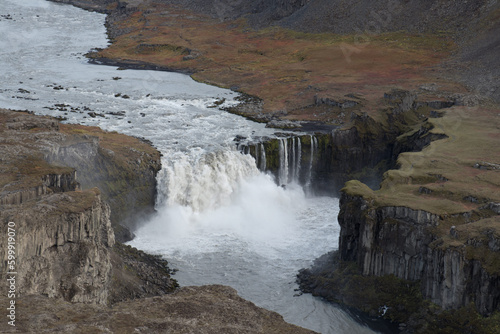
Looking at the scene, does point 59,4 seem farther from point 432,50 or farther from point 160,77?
point 432,50

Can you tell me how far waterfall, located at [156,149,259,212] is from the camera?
65250 mm

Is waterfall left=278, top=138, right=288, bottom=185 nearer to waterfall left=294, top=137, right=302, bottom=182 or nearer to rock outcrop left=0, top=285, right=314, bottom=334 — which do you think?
waterfall left=294, top=137, right=302, bottom=182

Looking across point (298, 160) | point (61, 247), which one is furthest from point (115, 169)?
point (61, 247)

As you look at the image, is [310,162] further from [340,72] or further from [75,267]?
[75,267]

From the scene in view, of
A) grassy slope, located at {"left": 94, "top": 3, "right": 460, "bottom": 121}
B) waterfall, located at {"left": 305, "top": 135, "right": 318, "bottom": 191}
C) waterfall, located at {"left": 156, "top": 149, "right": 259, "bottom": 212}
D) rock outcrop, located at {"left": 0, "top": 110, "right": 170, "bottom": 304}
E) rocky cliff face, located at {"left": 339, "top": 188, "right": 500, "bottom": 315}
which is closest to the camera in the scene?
rock outcrop, located at {"left": 0, "top": 110, "right": 170, "bottom": 304}

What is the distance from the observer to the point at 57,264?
122 ft

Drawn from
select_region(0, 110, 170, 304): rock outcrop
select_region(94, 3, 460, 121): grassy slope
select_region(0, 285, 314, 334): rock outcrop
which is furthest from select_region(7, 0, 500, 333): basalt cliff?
select_region(0, 285, 314, 334): rock outcrop

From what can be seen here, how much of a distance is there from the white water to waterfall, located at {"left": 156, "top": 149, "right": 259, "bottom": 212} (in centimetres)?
11

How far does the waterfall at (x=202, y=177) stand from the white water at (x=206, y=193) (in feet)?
0.38

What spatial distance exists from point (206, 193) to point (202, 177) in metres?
1.75

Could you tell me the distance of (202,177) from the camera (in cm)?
6731

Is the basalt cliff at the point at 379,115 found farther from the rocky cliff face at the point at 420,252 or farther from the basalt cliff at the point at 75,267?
the basalt cliff at the point at 75,267

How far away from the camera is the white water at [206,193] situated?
2032 inches

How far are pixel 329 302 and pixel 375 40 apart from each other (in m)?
92.7
